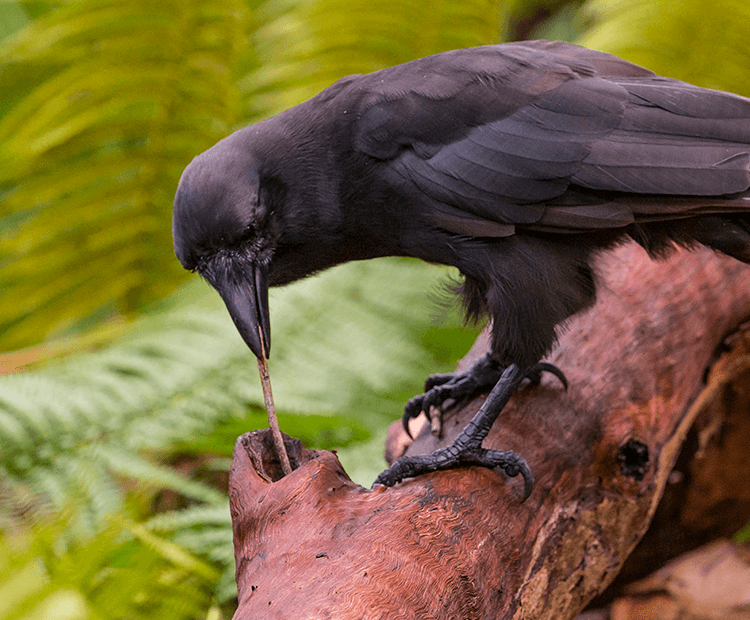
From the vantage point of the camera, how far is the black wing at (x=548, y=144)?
1.45 m

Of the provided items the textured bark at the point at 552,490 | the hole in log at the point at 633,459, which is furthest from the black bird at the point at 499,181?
the hole in log at the point at 633,459

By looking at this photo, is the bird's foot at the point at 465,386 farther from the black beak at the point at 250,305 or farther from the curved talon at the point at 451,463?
the black beak at the point at 250,305

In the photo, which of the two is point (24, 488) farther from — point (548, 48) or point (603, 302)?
point (548, 48)

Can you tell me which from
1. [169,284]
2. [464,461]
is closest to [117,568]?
[464,461]

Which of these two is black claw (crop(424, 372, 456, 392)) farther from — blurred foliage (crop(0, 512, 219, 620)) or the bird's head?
blurred foliage (crop(0, 512, 219, 620))

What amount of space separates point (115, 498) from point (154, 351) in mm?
679

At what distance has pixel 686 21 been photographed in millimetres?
3258

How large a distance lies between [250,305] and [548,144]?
2.35 feet

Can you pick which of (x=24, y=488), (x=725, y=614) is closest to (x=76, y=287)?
(x=24, y=488)

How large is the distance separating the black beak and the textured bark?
0.19 metres

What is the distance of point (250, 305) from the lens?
1385 mm

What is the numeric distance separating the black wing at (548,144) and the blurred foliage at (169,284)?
1.90ft

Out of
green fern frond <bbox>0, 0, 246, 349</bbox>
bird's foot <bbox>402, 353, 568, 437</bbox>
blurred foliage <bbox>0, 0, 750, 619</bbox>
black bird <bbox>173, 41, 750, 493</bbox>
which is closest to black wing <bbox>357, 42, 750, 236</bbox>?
black bird <bbox>173, 41, 750, 493</bbox>

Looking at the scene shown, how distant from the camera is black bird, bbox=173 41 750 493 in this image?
4.73 ft
